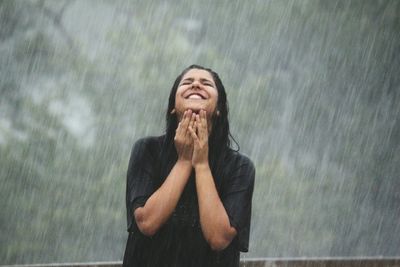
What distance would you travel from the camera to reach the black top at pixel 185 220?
4.82 ft

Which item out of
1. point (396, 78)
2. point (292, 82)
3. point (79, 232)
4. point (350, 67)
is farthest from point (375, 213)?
point (79, 232)

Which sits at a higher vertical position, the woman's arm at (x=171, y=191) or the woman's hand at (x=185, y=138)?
the woman's hand at (x=185, y=138)

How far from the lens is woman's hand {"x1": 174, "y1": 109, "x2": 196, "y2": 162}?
5.03 feet

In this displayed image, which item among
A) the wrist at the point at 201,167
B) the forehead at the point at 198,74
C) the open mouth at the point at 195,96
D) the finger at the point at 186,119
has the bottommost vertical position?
the wrist at the point at 201,167

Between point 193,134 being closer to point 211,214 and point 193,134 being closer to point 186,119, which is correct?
point 186,119

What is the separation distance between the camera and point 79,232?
17.0 metres

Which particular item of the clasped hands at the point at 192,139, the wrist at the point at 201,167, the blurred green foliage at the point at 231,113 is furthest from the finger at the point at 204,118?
the blurred green foliage at the point at 231,113

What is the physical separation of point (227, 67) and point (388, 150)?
677 cm

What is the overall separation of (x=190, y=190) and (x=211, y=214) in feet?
0.54

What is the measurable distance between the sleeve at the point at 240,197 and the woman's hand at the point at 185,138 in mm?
136

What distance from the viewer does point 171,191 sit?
4.82 ft

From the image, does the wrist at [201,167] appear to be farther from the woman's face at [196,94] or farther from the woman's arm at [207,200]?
the woman's face at [196,94]

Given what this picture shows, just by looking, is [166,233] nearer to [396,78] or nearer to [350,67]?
[396,78]

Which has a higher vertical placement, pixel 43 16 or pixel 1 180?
pixel 43 16
